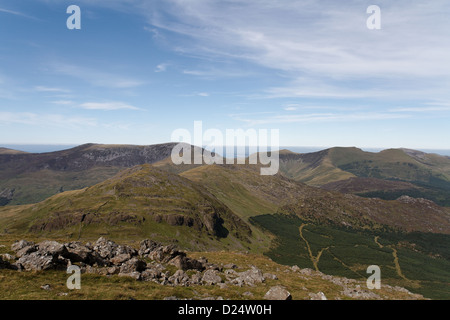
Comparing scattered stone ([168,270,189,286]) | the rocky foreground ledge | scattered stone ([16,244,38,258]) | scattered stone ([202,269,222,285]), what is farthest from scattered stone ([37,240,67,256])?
scattered stone ([202,269,222,285])

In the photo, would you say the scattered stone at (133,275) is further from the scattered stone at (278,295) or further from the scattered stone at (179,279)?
the scattered stone at (278,295)

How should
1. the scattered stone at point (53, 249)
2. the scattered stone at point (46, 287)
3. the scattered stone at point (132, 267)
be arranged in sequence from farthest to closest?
the scattered stone at point (132, 267), the scattered stone at point (53, 249), the scattered stone at point (46, 287)

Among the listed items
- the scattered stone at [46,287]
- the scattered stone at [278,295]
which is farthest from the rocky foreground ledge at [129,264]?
the scattered stone at [46,287]

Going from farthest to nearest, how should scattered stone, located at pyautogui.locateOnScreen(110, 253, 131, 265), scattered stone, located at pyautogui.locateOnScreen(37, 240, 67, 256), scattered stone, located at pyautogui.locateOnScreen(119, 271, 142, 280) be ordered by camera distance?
1. scattered stone, located at pyautogui.locateOnScreen(110, 253, 131, 265)
2. scattered stone, located at pyautogui.locateOnScreen(119, 271, 142, 280)
3. scattered stone, located at pyautogui.locateOnScreen(37, 240, 67, 256)

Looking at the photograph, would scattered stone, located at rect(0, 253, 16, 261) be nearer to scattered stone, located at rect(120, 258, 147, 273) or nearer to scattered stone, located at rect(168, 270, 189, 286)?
scattered stone, located at rect(120, 258, 147, 273)

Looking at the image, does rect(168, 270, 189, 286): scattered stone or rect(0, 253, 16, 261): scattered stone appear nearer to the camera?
rect(0, 253, 16, 261): scattered stone

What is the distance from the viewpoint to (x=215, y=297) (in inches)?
1315

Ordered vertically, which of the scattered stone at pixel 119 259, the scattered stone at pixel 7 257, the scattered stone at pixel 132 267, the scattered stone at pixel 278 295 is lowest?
the scattered stone at pixel 278 295

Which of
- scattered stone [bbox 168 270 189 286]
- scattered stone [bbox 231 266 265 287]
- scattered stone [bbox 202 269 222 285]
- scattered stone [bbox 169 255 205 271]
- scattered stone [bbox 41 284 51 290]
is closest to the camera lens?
scattered stone [bbox 41 284 51 290]

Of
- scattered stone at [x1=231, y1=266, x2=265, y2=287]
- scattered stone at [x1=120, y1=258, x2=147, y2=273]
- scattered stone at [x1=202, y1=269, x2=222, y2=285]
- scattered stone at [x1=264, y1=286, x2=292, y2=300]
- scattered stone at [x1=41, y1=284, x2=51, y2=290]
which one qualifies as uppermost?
scattered stone at [x1=41, y1=284, x2=51, y2=290]
